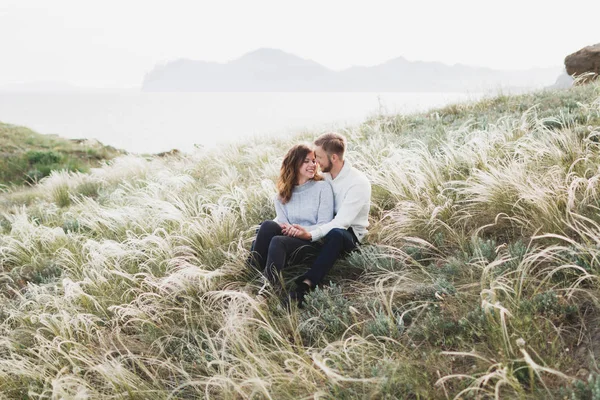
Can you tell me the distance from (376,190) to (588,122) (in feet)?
8.44

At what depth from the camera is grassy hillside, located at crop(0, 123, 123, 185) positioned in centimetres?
1387

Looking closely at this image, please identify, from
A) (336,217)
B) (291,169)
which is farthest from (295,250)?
(291,169)

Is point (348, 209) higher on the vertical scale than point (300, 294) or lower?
higher

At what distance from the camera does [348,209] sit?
12.4 ft

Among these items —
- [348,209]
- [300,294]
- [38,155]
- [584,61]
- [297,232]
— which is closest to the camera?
[300,294]

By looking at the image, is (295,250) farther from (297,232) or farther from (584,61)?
(584,61)

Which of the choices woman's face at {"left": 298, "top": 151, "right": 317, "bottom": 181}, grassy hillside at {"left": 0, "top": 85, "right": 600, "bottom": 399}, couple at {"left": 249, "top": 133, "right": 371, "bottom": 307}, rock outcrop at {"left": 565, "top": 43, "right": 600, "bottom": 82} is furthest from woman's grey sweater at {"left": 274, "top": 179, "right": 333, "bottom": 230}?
rock outcrop at {"left": 565, "top": 43, "right": 600, "bottom": 82}

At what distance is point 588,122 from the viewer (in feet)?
16.3

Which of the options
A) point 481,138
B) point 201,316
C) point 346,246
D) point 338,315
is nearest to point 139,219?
point 201,316

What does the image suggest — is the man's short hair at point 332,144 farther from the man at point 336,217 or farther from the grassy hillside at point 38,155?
the grassy hillside at point 38,155

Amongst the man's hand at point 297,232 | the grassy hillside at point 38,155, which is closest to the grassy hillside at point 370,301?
the man's hand at point 297,232

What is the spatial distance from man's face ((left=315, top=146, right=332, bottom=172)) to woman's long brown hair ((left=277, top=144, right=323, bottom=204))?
2.5 inches

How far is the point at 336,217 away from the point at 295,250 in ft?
1.50

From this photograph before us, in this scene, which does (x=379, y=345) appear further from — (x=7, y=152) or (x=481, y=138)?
(x=7, y=152)
